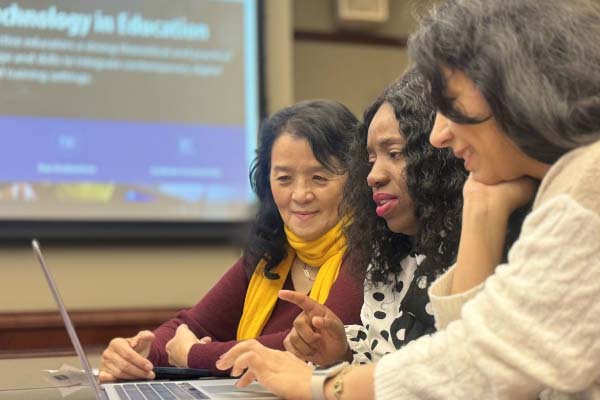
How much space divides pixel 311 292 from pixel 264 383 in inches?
27.9

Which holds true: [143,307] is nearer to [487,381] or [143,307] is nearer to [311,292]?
[311,292]

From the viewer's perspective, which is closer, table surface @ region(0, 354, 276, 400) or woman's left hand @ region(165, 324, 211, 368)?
table surface @ region(0, 354, 276, 400)

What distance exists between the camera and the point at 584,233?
33.3 inches

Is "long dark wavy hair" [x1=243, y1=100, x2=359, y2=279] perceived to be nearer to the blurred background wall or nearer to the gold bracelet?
Answer: the gold bracelet

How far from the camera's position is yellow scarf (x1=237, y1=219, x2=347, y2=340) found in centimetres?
174

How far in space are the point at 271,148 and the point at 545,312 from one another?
1090mm

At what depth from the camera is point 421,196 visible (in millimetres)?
1349

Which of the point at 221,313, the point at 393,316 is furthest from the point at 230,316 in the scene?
the point at 393,316

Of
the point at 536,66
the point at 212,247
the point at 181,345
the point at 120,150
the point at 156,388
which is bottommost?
the point at 212,247

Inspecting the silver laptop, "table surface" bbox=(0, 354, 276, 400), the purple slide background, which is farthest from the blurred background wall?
the silver laptop

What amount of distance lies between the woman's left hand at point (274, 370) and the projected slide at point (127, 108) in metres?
2.47

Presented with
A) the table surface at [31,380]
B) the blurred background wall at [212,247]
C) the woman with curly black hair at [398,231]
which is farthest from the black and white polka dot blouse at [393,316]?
the blurred background wall at [212,247]

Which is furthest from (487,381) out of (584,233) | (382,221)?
(382,221)

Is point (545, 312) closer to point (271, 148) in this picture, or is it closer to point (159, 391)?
point (159, 391)
